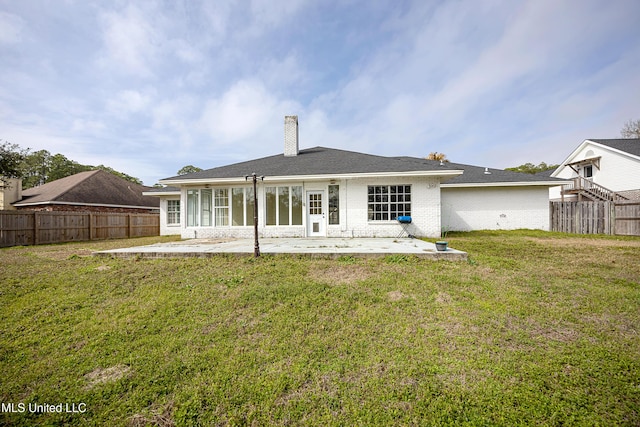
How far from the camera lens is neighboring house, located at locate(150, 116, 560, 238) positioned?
10.5 m

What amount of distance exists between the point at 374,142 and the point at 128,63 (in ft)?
55.1

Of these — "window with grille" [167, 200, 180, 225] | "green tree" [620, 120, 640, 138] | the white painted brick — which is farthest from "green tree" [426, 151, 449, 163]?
"green tree" [620, 120, 640, 138]

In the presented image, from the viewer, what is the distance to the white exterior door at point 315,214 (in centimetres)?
1081

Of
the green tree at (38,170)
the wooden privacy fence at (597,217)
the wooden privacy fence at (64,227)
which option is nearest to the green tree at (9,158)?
the wooden privacy fence at (64,227)

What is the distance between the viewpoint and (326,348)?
271 centimetres

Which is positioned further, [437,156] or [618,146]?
[437,156]

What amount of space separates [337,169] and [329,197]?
49.7 inches

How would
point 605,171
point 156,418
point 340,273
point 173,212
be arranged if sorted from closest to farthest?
point 156,418
point 340,273
point 173,212
point 605,171

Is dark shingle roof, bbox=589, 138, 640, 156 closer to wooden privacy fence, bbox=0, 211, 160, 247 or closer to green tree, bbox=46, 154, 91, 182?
wooden privacy fence, bbox=0, 211, 160, 247

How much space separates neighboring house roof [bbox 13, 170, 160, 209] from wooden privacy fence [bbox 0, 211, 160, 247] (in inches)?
200

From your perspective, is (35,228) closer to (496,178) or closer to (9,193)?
(9,193)

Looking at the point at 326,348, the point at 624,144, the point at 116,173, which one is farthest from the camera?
the point at 116,173

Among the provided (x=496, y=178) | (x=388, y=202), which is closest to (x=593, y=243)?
(x=496, y=178)

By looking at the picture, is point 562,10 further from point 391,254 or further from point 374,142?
point 374,142
